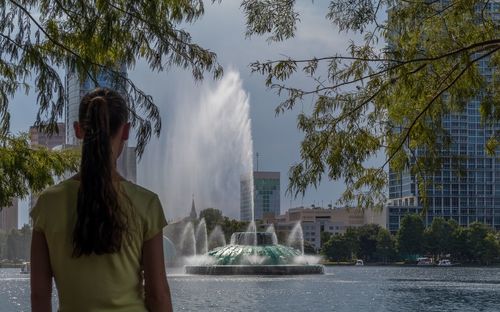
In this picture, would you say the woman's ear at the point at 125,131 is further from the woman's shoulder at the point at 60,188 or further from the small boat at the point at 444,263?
the small boat at the point at 444,263

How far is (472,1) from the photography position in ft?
32.2

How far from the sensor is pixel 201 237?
10119 centimetres

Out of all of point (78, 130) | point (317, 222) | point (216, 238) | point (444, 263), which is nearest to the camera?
point (78, 130)

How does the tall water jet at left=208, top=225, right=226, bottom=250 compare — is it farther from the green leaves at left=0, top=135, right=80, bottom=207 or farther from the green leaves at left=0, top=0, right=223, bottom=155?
the green leaves at left=0, top=0, right=223, bottom=155

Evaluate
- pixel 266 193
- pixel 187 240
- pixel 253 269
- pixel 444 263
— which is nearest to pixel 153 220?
pixel 253 269

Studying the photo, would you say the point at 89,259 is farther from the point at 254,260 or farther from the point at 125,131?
the point at 254,260

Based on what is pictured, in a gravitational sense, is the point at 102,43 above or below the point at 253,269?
above

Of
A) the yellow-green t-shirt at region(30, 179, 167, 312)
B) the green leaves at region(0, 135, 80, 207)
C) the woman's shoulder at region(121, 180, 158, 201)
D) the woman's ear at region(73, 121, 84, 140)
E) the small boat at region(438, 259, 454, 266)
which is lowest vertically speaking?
the small boat at region(438, 259, 454, 266)

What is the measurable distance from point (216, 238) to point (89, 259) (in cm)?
9547

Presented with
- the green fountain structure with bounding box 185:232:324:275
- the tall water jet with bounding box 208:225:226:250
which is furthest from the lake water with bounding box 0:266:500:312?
the tall water jet with bounding box 208:225:226:250

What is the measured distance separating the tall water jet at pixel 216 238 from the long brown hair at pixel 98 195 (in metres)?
92.9

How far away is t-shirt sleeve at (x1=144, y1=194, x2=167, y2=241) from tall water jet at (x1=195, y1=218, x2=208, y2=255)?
301 feet

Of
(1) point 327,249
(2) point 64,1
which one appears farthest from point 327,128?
(1) point 327,249

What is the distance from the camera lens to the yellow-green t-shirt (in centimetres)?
270
